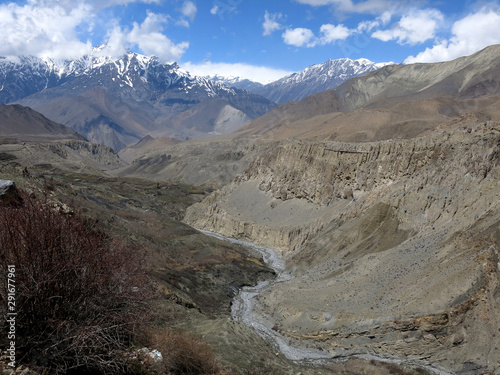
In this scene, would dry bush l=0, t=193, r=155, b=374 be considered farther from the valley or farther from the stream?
the stream

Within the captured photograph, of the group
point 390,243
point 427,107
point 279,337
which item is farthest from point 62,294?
point 427,107

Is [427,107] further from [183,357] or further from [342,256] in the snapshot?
[183,357]

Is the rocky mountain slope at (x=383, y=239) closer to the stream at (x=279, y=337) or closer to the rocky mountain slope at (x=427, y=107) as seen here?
the stream at (x=279, y=337)

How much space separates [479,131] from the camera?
4191cm

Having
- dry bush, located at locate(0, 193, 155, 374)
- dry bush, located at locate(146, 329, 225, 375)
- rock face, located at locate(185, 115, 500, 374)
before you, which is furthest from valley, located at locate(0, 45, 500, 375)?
dry bush, located at locate(0, 193, 155, 374)

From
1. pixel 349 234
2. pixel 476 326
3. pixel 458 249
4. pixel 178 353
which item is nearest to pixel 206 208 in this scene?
pixel 349 234

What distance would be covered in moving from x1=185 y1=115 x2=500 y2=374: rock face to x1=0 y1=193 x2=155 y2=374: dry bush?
15687 mm

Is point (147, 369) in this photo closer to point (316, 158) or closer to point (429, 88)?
point (316, 158)

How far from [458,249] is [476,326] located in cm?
639

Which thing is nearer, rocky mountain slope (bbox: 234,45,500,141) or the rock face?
the rock face

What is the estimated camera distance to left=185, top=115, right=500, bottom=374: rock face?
21859 millimetres

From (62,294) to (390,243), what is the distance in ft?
97.0

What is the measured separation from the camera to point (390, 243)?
35438mm

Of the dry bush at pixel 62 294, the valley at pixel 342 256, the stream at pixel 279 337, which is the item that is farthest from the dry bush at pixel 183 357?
the stream at pixel 279 337
